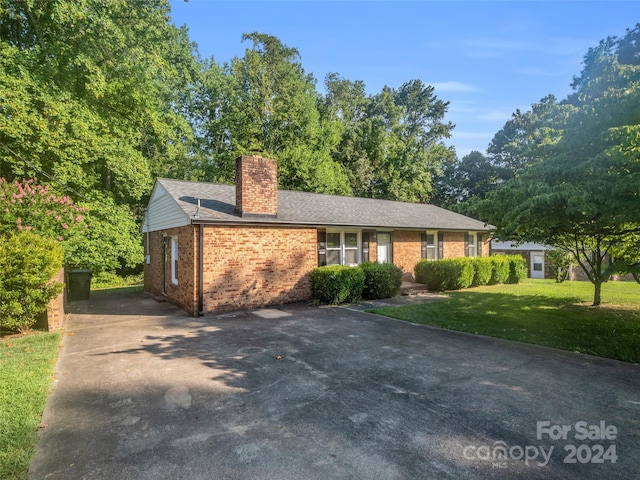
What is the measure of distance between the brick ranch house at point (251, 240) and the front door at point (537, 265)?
14.0 metres

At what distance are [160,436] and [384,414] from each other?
257 centimetres

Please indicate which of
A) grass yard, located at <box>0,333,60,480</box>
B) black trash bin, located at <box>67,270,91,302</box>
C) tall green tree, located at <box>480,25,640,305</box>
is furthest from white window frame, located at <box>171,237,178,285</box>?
tall green tree, located at <box>480,25,640,305</box>

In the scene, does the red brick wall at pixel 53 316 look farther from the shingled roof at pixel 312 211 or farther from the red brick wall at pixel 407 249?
the red brick wall at pixel 407 249

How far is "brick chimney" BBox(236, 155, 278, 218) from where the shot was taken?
11.1 meters

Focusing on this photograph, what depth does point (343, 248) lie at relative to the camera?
14.1 m

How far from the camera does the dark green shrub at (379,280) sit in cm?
1261

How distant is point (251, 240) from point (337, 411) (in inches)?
300

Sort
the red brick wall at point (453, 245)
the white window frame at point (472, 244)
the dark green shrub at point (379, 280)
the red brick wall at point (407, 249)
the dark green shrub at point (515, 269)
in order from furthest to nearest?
the white window frame at point (472, 244), the dark green shrub at point (515, 269), the red brick wall at point (453, 245), the red brick wall at point (407, 249), the dark green shrub at point (379, 280)

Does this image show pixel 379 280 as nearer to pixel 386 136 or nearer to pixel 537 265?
pixel 537 265

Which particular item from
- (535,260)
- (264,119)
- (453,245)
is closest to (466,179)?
(535,260)

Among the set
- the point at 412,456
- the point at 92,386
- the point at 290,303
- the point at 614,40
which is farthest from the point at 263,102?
the point at 412,456

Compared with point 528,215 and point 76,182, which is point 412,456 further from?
point 76,182

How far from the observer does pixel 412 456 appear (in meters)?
3.18

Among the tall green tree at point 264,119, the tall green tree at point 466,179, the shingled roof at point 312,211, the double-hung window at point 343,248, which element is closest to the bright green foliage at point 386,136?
the tall green tree at point 264,119
